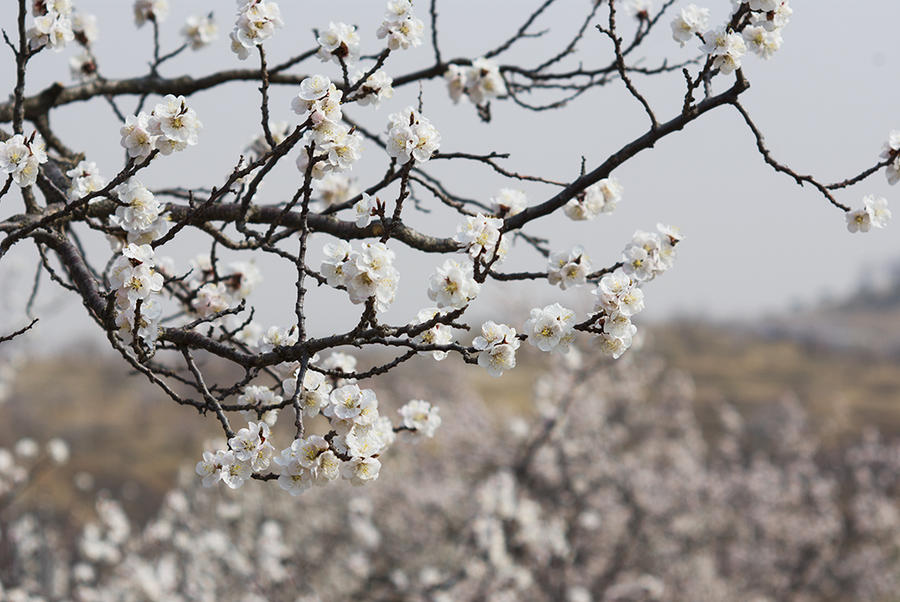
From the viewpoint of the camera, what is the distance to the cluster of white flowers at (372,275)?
158cm

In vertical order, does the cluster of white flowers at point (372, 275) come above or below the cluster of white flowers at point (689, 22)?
below

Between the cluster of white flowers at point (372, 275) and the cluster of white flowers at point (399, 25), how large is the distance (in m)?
1.00

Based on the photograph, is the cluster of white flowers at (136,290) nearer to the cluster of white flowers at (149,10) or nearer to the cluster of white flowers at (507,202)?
the cluster of white flowers at (507,202)

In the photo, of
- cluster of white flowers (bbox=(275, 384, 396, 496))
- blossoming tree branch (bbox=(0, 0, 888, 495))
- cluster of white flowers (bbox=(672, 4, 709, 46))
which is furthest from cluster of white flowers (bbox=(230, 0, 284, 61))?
cluster of white flowers (bbox=(672, 4, 709, 46))

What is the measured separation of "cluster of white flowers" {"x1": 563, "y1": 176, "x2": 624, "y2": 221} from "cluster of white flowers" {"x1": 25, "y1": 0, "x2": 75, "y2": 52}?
2138 millimetres

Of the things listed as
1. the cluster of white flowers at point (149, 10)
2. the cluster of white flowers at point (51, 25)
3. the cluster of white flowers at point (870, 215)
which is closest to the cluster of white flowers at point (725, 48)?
the cluster of white flowers at point (870, 215)

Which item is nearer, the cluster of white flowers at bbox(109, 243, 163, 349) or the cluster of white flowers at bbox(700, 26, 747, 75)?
the cluster of white flowers at bbox(109, 243, 163, 349)

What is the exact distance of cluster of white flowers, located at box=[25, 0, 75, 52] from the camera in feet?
8.34

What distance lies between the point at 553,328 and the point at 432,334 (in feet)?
1.12

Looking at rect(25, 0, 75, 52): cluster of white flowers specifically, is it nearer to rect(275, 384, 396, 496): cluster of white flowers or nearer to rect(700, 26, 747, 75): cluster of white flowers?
rect(275, 384, 396, 496): cluster of white flowers

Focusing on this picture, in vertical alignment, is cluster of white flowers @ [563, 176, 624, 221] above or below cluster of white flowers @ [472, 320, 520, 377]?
above

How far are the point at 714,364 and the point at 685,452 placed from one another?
21.9m

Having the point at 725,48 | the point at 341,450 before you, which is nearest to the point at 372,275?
the point at 341,450

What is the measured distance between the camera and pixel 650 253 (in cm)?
221
